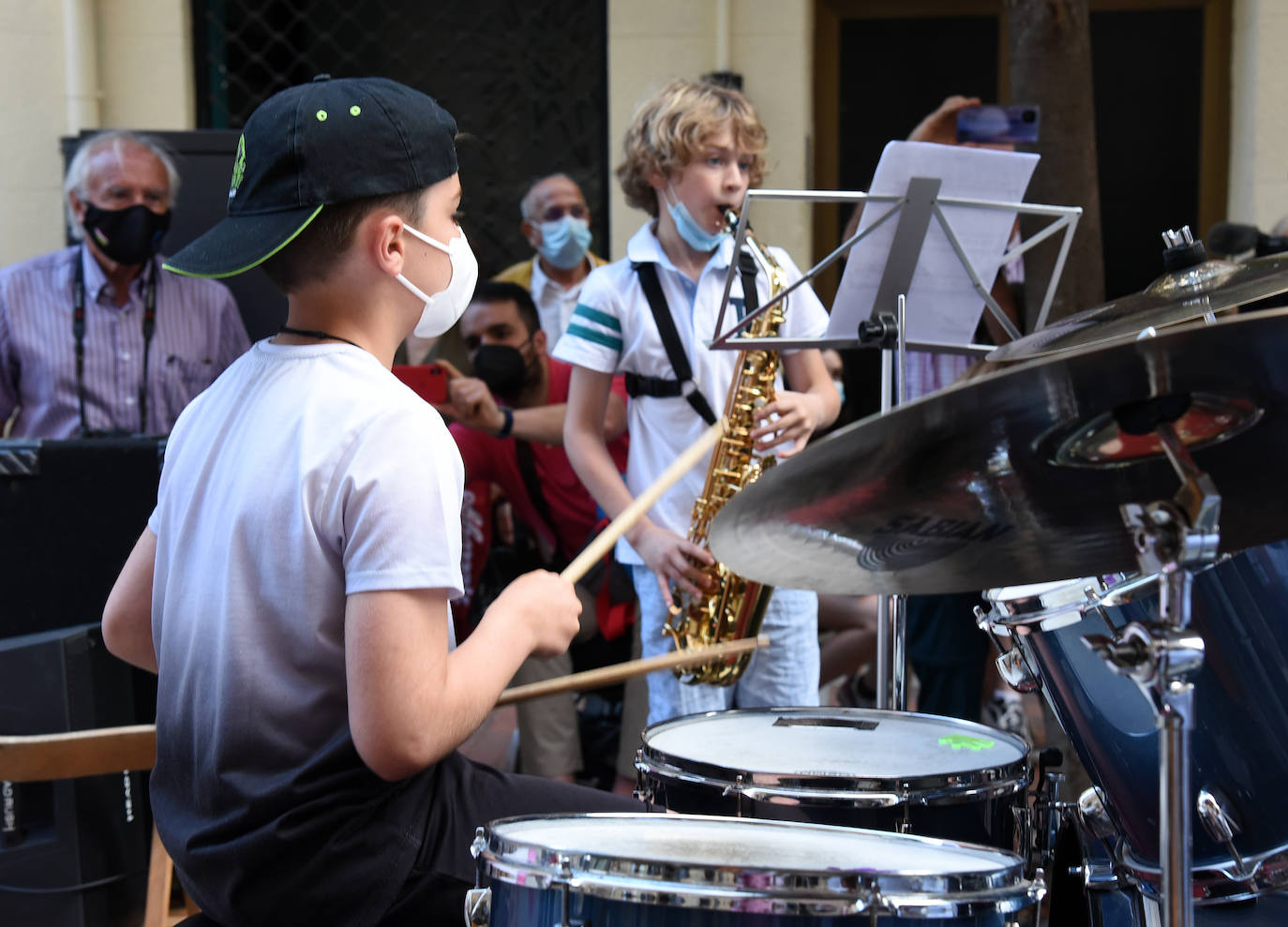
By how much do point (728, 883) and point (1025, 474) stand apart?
55cm

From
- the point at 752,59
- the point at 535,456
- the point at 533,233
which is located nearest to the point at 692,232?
the point at 535,456

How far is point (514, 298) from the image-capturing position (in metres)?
4.59

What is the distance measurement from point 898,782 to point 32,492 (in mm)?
2398

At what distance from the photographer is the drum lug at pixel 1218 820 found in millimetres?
1847

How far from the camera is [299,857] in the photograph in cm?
159

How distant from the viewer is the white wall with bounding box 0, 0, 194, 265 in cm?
566

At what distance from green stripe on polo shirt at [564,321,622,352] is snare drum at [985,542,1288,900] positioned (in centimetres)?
148

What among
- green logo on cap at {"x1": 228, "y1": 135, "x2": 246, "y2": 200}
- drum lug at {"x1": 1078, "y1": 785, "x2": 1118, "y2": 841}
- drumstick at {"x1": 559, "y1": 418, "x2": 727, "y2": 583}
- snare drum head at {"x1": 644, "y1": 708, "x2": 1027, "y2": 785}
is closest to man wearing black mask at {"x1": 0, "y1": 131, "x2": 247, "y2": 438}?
drumstick at {"x1": 559, "y1": 418, "x2": 727, "y2": 583}

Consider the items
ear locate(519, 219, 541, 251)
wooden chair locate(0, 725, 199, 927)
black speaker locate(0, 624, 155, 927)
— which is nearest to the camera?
wooden chair locate(0, 725, 199, 927)

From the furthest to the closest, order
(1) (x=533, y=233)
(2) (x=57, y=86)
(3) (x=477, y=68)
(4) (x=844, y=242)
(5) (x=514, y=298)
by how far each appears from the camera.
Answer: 1. (3) (x=477, y=68)
2. (2) (x=57, y=86)
3. (1) (x=533, y=233)
4. (5) (x=514, y=298)
5. (4) (x=844, y=242)

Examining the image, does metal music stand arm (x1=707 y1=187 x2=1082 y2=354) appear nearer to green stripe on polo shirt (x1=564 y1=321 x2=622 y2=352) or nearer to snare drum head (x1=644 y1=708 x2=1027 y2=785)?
green stripe on polo shirt (x1=564 y1=321 x2=622 y2=352)

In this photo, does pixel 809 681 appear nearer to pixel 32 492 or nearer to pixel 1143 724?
pixel 1143 724

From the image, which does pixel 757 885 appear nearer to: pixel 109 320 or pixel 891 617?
pixel 891 617

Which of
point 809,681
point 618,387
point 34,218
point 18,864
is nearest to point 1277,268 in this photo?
point 809,681
